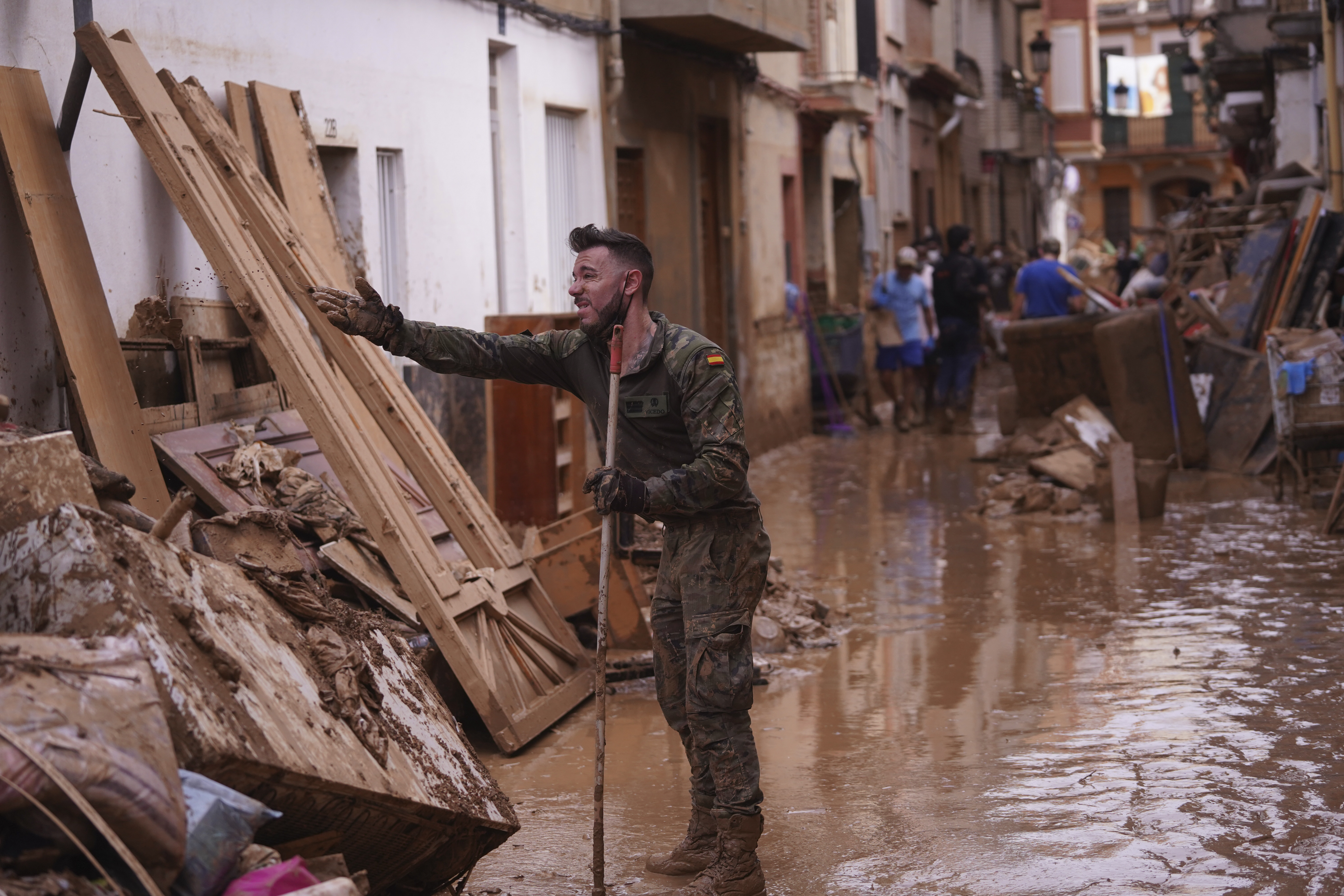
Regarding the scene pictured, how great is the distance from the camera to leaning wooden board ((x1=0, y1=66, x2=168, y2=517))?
5707 mm

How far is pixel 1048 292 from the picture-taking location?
14.8m

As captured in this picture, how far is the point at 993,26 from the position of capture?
110 ft

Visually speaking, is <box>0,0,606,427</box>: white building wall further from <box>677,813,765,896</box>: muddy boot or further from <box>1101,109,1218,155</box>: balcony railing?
<box>1101,109,1218,155</box>: balcony railing

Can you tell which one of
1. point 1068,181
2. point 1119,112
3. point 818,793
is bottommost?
point 818,793

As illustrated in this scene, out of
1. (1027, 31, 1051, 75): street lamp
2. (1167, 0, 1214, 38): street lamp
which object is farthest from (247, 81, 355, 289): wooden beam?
(1027, 31, 1051, 75): street lamp

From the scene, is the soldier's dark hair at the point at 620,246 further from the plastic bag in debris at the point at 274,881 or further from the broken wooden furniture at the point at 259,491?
the plastic bag in debris at the point at 274,881

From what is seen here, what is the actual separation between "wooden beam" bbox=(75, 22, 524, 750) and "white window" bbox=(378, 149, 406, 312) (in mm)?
2563

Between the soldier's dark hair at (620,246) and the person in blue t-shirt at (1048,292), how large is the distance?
10771mm

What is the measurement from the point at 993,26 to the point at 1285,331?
80.9ft

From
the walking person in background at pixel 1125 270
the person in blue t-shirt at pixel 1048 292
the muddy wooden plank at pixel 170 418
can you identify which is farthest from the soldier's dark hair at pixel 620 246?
the walking person in background at pixel 1125 270

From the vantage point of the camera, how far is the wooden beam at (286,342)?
19.0 ft

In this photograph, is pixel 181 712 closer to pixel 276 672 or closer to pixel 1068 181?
pixel 276 672

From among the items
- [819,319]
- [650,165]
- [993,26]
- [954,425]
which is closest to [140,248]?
[650,165]

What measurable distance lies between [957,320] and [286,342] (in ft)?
37.5
